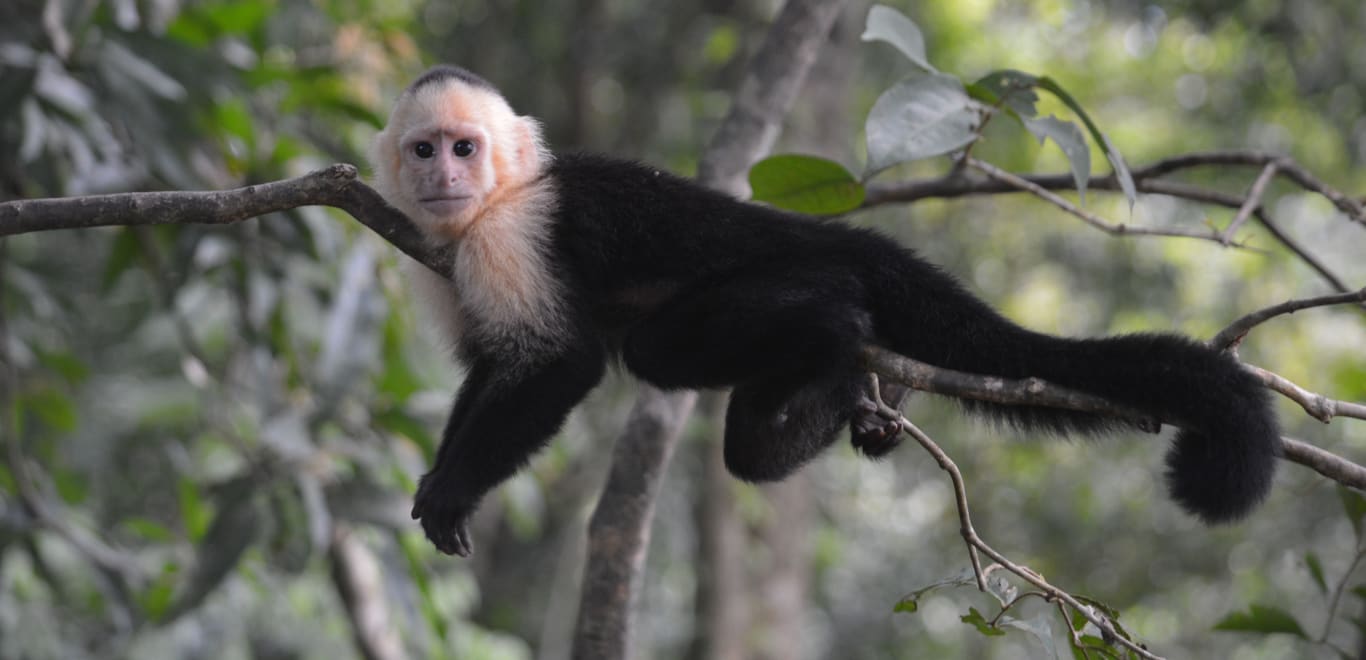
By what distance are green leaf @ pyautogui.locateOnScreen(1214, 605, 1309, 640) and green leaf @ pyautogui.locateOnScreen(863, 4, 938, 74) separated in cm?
135

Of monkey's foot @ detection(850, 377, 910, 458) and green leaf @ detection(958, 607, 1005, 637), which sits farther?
→ monkey's foot @ detection(850, 377, 910, 458)

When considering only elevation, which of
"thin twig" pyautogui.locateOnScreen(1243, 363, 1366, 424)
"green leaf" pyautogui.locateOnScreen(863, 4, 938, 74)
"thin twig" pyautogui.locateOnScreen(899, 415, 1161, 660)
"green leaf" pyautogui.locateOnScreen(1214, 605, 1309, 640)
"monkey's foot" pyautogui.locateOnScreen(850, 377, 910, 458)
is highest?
"green leaf" pyautogui.locateOnScreen(863, 4, 938, 74)

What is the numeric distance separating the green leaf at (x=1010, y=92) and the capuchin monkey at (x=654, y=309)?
0.37 m

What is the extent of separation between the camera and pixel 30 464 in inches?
178

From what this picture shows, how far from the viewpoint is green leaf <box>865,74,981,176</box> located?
226cm

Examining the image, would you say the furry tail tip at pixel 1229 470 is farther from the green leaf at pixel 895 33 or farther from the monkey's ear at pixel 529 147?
the monkey's ear at pixel 529 147

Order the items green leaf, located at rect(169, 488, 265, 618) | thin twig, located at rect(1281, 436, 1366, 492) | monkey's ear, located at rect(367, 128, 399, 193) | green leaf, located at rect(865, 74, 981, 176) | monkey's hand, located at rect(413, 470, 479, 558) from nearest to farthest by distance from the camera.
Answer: thin twig, located at rect(1281, 436, 1366, 492) < green leaf, located at rect(865, 74, 981, 176) < monkey's hand, located at rect(413, 470, 479, 558) < monkey's ear, located at rect(367, 128, 399, 193) < green leaf, located at rect(169, 488, 265, 618)

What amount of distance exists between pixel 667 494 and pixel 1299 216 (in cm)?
535

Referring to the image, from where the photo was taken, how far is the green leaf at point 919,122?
2.26 meters

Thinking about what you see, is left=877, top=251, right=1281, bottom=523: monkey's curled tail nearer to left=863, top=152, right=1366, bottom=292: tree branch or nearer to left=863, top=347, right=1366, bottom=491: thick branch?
left=863, top=347, right=1366, bottom=491: thick branch

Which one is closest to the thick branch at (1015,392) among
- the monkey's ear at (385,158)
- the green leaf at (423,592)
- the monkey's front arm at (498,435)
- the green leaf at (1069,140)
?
the green leaf at (1069,140)

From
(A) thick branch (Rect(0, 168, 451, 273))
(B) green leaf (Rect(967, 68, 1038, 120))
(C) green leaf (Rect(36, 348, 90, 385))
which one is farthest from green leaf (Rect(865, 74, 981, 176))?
(C) green leaf (Rect(36, 348, 90, 385))

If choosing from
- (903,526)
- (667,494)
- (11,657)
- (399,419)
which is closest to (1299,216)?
(903,526)

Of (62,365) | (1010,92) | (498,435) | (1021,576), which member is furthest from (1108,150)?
(62,365)
